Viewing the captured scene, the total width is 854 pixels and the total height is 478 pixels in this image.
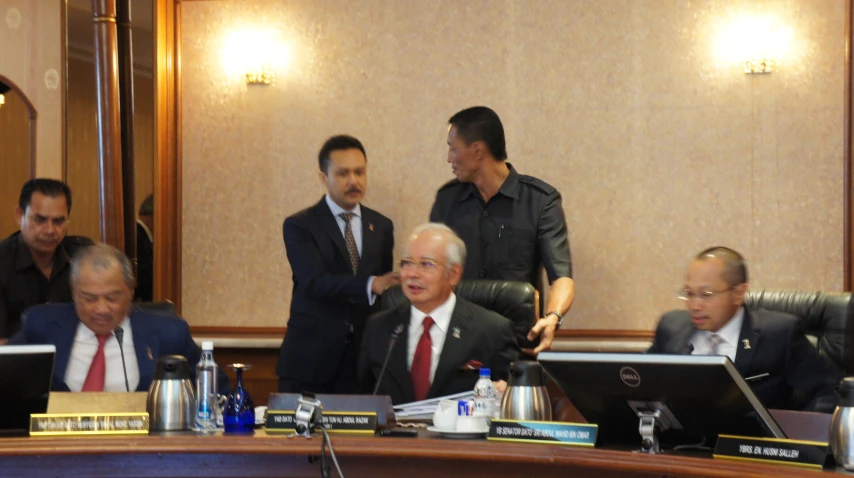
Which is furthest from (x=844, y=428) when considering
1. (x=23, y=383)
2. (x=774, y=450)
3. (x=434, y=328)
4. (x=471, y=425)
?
(x=23, y=383)

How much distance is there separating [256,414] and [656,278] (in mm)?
2677

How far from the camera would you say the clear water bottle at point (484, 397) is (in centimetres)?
242

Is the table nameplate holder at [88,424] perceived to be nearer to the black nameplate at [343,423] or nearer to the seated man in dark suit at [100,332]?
the black nameplate at [343,423]

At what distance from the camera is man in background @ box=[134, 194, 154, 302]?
18.0 ft

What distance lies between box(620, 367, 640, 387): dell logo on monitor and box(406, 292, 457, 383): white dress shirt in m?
1.06

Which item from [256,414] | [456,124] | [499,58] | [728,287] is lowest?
[256,414]

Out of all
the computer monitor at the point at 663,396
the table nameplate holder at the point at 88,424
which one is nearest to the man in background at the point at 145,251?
the table nameplate holder at the point at 88,424

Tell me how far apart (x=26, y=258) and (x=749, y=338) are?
2605mm

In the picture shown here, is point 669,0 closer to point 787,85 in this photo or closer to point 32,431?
point 787,85

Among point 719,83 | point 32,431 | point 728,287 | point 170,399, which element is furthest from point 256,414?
point 719,83

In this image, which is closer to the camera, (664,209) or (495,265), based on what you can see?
(495,265)

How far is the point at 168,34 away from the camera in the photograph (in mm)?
5383

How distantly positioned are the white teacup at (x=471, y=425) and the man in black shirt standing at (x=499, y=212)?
151cm

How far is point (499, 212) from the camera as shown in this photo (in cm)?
393
